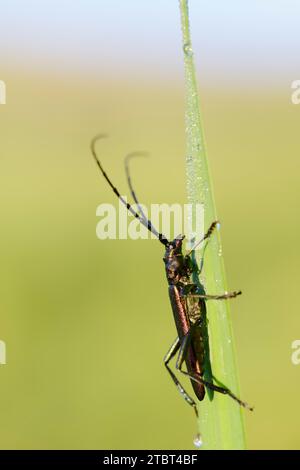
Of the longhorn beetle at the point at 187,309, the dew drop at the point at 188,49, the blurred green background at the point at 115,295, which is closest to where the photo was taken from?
the dew drop at the point at 188,49

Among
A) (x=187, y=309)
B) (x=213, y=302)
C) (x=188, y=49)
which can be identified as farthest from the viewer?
(x=187, y=309)

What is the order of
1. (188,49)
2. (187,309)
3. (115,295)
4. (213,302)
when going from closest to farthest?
(188,49) → (213,302) → (187,309) → (115,295)

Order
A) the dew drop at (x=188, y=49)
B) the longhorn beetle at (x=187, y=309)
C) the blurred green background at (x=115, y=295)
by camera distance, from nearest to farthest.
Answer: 1. the dew drop at (x=188, y=49)
2. the longhorn beetle at (x=187, y=309)
3. the blurred green background at (x=115, y=295)

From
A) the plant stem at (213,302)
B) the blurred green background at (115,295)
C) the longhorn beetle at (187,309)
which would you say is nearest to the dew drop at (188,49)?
the plant stem at (213,302)

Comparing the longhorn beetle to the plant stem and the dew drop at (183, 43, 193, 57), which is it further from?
the dew drop at (183, 43, 193, 57)

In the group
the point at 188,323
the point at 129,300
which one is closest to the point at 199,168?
the point at 188,323

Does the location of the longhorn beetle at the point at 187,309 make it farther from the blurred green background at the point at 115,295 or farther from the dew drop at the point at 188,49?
the blurred green background at the point at 115,295

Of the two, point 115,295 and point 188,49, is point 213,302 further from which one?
point 115,295

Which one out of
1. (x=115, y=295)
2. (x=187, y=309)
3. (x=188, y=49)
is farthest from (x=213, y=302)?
(x=115, y=295)

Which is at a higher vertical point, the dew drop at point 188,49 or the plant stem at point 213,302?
the dew drop at point 188,49
